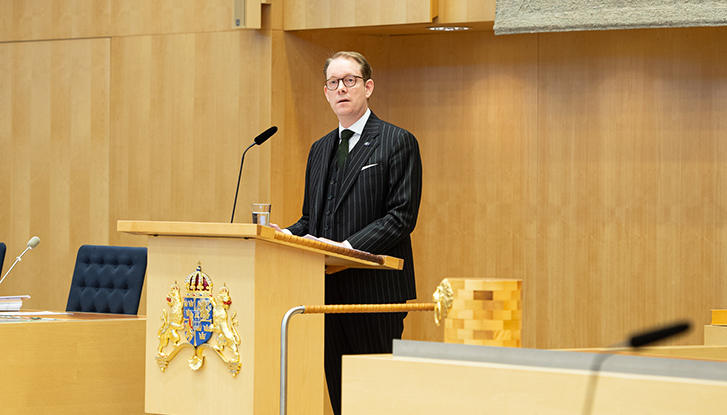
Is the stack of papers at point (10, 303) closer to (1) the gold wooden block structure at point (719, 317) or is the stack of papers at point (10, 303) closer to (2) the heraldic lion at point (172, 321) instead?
(2) the heraldic lion at point (172, 321)

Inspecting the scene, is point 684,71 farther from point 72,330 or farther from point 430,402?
point 430,402

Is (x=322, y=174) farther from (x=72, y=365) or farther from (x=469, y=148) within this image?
(x=469, y=148)

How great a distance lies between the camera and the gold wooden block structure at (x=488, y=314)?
172cm

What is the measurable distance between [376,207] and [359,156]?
7.3 inches

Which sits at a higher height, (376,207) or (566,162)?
(566,162)

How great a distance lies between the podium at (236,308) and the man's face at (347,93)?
0.75 meters

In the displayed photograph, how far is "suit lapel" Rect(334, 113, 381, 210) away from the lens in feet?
10.4

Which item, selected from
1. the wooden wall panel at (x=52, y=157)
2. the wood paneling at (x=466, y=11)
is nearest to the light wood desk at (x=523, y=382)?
the wood paneling at (x=466, y=11)

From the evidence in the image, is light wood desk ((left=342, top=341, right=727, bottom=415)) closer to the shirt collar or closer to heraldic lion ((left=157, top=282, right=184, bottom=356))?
heraldic lion ((left=157, top=282, right=184, bottom=356))

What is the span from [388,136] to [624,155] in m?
2.72

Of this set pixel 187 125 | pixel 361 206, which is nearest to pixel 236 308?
pixel 361 206

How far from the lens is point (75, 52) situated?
6.09m

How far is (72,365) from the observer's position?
344 centimetres

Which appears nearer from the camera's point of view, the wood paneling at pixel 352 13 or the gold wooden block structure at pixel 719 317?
the gold wooden block structure at pixel 719 317
